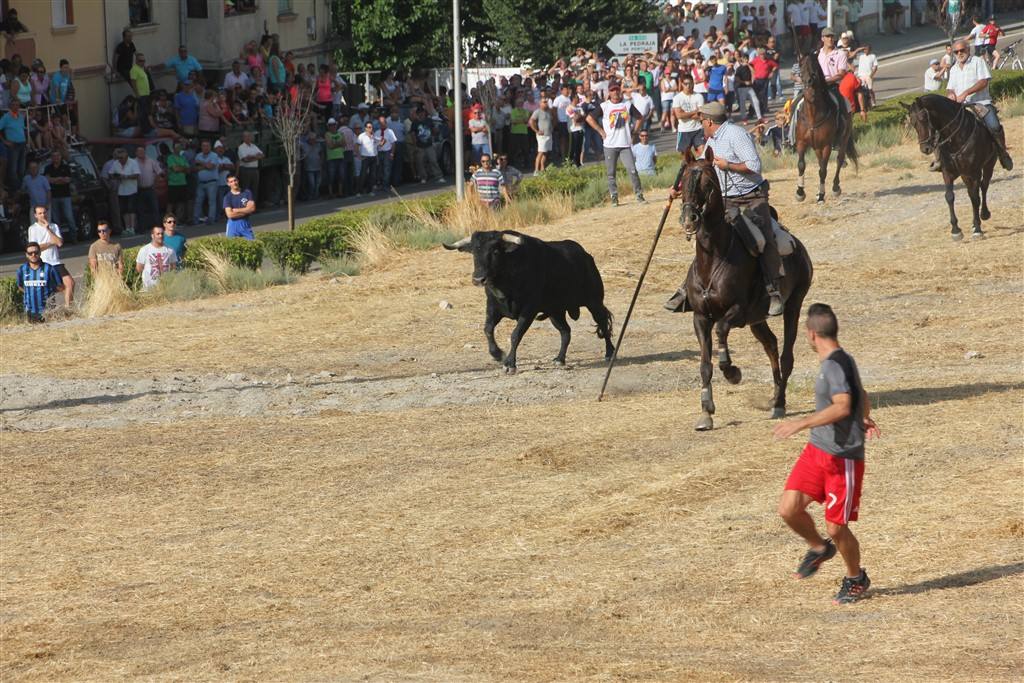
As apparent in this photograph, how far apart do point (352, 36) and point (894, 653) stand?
40.4 metres

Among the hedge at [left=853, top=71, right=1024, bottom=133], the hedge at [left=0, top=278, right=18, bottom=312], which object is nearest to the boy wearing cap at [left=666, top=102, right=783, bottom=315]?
the hedge at [left=0, top=278, right=18, bottom=312]

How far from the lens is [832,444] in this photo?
30.7 ft

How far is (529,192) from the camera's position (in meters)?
29.7

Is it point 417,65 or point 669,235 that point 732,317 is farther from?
point 417,65

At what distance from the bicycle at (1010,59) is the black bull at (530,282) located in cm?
3461

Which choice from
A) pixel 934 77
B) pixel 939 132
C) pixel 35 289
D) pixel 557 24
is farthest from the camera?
pixel 557 24

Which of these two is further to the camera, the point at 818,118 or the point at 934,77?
the point at 934,77

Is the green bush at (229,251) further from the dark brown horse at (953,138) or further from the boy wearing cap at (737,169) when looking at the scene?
the boy wearing cap at (737,169)

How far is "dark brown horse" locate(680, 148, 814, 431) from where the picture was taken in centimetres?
1356

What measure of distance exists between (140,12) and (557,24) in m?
→ 13.4

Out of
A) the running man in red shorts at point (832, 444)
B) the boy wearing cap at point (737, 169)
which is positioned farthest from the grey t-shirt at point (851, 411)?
the boy wearing cap at point (737, 169)

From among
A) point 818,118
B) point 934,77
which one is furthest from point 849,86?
point 818,118

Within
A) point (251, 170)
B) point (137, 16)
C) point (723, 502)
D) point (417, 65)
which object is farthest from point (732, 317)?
point (417, 65)

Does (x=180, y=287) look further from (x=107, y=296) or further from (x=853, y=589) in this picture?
(x=853, y=589)
